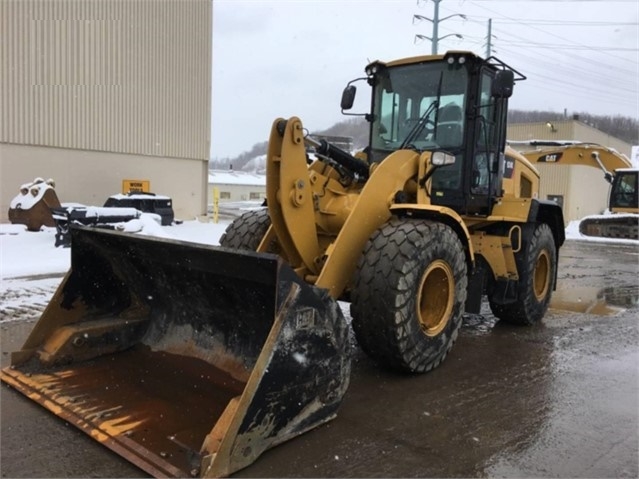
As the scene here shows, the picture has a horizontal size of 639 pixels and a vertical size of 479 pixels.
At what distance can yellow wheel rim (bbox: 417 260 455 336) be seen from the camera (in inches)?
182

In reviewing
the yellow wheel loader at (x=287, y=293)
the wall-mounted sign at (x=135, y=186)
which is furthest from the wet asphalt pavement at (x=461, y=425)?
the wall-mounted sign at (x=135, y=186)

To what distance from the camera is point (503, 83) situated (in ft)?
16.8

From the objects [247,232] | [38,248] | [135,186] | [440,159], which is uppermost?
[440,159]

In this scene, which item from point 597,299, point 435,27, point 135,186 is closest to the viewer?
point 597,299

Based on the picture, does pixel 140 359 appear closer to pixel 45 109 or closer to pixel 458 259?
pixel 458 259

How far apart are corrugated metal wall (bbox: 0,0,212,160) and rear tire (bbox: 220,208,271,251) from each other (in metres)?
13.0

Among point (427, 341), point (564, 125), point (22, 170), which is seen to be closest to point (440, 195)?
point (427, 341)

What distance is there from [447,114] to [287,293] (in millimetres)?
3023

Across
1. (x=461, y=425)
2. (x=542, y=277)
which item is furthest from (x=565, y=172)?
(x=461, y=425)

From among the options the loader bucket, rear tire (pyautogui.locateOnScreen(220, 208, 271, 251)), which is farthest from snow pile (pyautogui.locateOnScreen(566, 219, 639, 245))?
the loader bucket

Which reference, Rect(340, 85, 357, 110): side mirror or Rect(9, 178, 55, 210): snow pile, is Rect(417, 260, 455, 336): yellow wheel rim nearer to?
Rect(340, 85, 357, 110): side mirror

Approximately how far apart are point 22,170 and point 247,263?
15.1 metres

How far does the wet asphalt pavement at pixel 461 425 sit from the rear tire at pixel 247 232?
1455 mm

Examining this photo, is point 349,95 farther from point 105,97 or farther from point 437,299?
point 105,97
